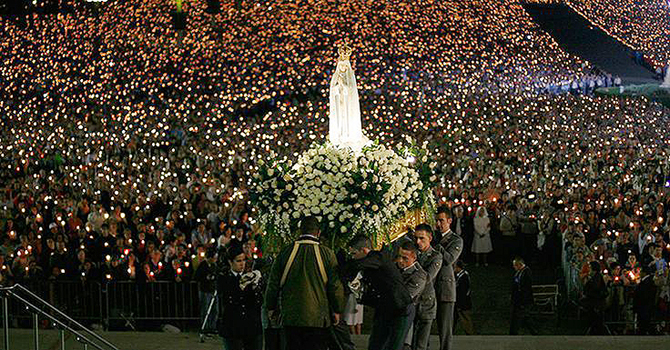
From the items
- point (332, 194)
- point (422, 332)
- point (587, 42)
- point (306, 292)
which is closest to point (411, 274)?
point (422, 332)

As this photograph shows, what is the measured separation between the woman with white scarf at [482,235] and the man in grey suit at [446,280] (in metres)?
8.64

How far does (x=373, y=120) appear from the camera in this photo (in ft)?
103

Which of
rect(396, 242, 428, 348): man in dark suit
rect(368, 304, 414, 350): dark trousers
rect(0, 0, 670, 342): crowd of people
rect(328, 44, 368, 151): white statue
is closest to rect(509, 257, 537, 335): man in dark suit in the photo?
rect(0, 0, 670, 342): crowd of people

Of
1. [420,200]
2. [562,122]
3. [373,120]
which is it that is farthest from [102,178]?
[562,122]

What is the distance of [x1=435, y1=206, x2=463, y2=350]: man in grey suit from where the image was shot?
11445 millimetres

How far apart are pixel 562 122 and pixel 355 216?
63.0ft

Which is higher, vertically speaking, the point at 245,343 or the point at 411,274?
the point at 411,274

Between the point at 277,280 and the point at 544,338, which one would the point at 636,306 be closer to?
the point at 544,338

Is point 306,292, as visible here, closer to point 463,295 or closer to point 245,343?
point 245,343

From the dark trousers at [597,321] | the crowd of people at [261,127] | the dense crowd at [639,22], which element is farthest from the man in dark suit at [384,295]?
the dense crowd at [639,22]

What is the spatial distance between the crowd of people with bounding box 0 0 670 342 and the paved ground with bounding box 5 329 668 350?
5.49 ft

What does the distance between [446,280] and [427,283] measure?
644mm

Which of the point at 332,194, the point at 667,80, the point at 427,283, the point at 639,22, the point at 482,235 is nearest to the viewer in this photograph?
the point at 427,283

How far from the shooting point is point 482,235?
20.3 m
